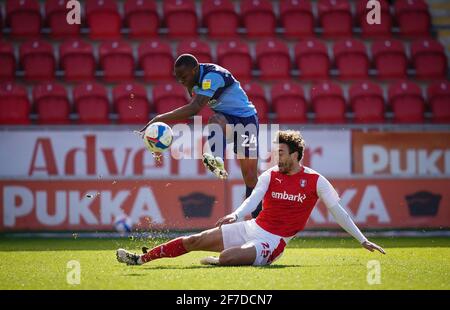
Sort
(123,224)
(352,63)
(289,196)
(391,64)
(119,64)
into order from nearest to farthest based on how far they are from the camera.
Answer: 1. (289,196)
2. (123,224)
3. (119,64)
4. (352,63)
5. (391,64)

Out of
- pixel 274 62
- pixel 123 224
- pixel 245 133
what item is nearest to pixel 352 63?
pixel 274 62

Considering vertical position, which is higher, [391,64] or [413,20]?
[413,20]

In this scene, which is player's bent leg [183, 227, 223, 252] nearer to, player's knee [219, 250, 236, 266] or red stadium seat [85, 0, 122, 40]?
player's knee [219, 250, 236, 266]

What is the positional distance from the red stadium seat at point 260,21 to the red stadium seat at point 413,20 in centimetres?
254

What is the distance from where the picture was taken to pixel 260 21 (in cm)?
1719

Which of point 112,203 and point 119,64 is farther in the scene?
point 119,64

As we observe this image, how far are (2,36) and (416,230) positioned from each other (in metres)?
8.62

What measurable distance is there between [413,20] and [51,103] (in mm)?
7279

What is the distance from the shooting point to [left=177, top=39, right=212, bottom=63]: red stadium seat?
1593 cm

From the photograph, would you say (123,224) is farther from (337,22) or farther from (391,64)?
(337,22)

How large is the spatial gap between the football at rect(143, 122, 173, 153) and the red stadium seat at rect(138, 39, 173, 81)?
270 inches

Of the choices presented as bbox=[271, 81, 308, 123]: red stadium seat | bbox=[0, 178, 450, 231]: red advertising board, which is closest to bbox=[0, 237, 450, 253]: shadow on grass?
bbox=[0, 178, 450, 231]: red advertising board
